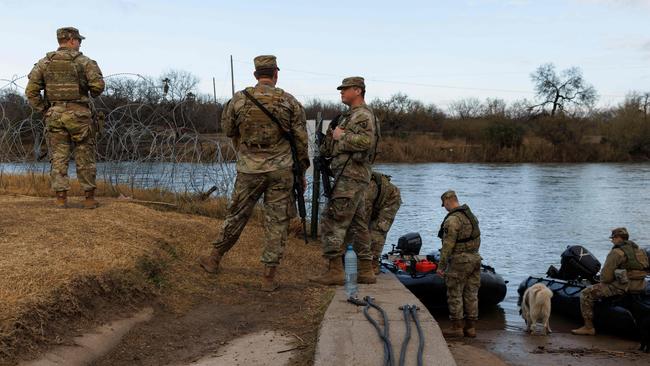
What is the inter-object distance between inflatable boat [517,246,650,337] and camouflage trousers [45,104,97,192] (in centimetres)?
693

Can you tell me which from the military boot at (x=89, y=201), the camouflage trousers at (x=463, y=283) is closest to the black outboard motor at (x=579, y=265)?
the camouflage trousers at (x=463, y=283)

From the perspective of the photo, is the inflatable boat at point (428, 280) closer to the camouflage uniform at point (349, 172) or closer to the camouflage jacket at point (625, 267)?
the camouflage jacket at point (625, 267)

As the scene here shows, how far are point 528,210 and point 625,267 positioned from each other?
1520 centimetres

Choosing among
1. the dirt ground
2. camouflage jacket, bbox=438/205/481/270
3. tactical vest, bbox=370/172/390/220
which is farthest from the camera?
tactical vest, bbox=370/172/390/220

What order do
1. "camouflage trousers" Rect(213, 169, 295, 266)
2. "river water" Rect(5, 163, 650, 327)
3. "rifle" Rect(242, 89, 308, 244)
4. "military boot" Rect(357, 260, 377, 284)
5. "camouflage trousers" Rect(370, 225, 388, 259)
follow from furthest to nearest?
"river water" Rect(5, 163, 650, 327), "camouflage trousers" Rect(370, 225, 388, 259), "military boot" Rect(357, 260, 377, 284), "camouflage trousers" Rect(213, 169, 295, 266), "rifle" Rect(242, 89, 308, 244)

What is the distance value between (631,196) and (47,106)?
79.2ft

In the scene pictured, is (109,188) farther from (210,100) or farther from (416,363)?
(416,363)

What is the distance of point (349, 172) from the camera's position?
21.2ft

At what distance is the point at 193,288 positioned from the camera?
5973 millimetres

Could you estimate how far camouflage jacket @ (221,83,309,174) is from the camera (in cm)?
587

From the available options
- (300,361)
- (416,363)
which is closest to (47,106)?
(300,361)

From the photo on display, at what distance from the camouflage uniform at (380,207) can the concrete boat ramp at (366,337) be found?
222cm

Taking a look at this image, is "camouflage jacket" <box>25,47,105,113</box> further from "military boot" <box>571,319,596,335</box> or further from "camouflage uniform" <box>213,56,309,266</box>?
"military boot" <box>571,319,596,335</box>

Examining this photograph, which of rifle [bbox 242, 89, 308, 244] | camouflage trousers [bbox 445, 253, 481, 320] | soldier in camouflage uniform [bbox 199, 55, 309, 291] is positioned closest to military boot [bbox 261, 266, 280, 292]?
soldier in camouflage uniform [bbox 199, 55, 309, 291]
